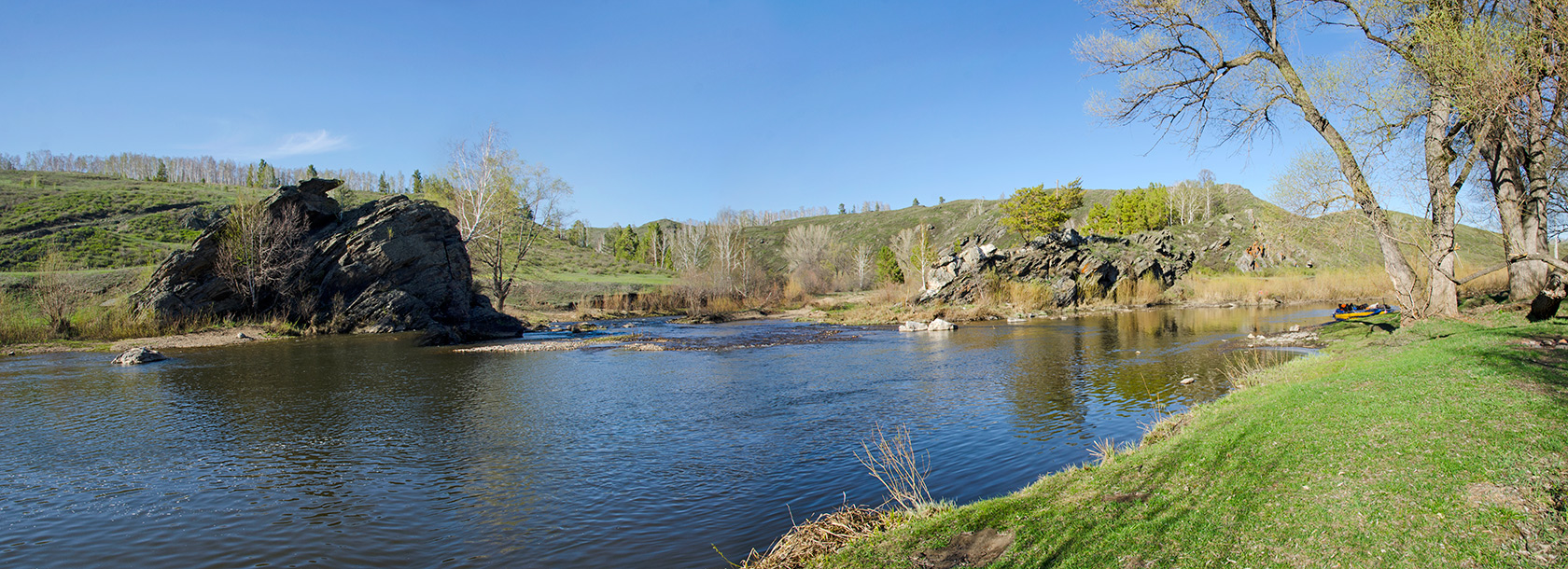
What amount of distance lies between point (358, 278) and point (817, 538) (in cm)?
3372

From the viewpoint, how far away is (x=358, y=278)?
32.2 m

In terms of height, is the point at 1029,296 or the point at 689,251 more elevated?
the point at 689,251

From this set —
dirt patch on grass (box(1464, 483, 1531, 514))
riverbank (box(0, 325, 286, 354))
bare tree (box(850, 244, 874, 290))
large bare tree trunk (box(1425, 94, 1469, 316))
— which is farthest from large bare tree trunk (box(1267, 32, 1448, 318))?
bare tree (box(850, 244, 874, 290))

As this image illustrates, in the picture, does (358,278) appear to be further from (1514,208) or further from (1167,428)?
(1514,208)

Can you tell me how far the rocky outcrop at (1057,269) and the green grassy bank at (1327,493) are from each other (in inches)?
1423

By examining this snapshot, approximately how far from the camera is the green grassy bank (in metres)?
3.79

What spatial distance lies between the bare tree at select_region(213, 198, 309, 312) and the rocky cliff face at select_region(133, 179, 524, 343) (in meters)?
Answer: 0.18

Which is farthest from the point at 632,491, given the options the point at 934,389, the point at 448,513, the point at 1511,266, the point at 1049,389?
the point at 1511,266

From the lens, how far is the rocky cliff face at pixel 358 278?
28906mm

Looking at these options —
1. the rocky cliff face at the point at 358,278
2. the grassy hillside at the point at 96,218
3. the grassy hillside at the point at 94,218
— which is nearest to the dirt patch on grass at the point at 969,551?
the rocky cliff face at the point at 358,278

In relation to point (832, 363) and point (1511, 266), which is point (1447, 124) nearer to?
point (1511, 266)

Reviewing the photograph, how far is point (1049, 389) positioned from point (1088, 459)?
6033 millimetres

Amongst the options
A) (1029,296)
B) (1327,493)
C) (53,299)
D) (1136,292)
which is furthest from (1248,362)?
(53,299)

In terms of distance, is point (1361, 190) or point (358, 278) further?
point (358, 278)
